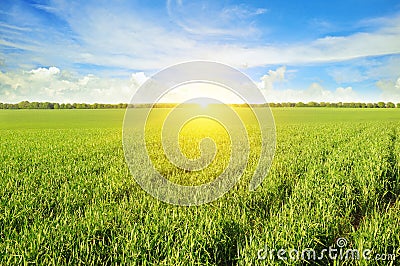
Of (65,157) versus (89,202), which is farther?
(65,157)

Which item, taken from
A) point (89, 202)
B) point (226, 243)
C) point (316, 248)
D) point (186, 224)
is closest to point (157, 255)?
point (186, 224)

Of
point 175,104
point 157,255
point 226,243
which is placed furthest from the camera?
point 175,104

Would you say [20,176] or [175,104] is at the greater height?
[175,104]

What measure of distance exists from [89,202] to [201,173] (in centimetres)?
347

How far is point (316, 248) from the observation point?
4070 millimetres

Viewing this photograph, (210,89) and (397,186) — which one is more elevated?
(210,89)

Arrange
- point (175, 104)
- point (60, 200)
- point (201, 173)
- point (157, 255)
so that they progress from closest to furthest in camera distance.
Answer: point (157, 255), point (60, 200), point (175, 104), point (201, 173)

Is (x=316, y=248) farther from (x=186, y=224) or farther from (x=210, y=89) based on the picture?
(x=210, y=89)

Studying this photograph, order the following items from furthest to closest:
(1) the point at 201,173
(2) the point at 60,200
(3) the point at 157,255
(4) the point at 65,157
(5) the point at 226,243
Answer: (4) the point at 65,157 → (1) the point at 201,173 → (2) the point at 60,200 → (5) the point at 226,243 → (3) the point at 157,255

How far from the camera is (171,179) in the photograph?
7.78 metres

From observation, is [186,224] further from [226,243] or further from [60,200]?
[60,200]

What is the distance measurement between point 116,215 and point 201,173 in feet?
13.3

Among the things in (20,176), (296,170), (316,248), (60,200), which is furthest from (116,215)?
(296,170)

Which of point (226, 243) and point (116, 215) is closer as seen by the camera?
point (226, 243)
